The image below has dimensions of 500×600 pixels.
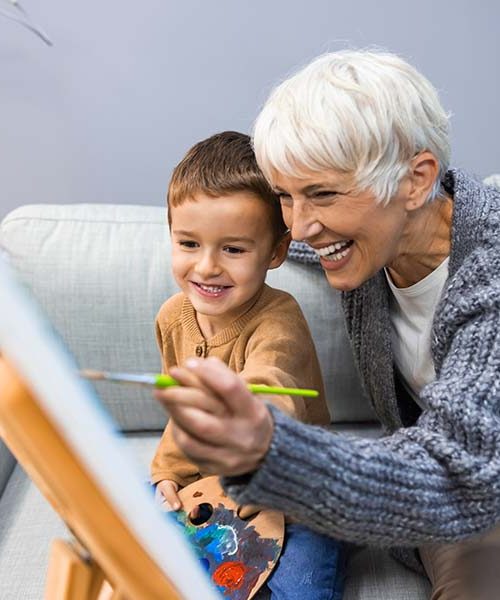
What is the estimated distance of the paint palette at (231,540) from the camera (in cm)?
102

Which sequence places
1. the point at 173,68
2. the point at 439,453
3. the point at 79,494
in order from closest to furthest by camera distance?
the point at 79,494 → the point at 439,453 → the point at 173,68

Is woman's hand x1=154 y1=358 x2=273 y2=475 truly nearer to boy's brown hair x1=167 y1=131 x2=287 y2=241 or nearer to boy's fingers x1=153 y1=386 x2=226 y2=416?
boy's fingers x1=153 y1=386 x2=226 y2=416

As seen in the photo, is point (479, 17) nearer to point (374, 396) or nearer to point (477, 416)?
point (374, 396)

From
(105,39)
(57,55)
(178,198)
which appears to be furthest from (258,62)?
(178,198)

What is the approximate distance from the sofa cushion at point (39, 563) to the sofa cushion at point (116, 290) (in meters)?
0.26

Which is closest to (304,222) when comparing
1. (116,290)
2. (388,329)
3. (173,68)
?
(388,329)

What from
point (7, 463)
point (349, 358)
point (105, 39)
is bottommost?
point (7, 463)

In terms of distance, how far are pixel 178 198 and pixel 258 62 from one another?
713 mm

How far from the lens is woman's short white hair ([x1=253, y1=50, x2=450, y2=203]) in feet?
3.03

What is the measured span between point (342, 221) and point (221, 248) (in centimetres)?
18

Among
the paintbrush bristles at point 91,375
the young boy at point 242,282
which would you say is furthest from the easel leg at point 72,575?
the young boy at point 242,282

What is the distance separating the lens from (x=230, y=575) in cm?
103

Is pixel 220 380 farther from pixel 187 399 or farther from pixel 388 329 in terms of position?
pixel 388 329

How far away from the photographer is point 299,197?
0.97m
